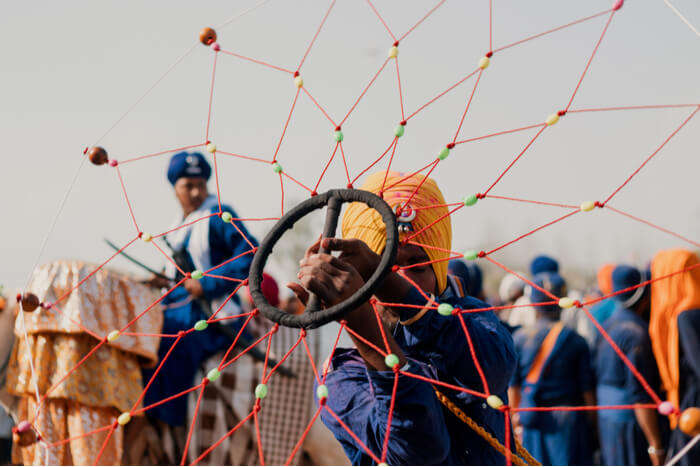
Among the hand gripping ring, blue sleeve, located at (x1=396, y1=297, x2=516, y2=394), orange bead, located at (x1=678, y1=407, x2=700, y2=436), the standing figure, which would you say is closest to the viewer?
orange bead, located at (x1=678, y1=407, x2=700, y2=436)

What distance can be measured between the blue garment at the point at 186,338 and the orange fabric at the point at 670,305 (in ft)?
9.90

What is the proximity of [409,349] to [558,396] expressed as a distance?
155 inches

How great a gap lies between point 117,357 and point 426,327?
122 inches

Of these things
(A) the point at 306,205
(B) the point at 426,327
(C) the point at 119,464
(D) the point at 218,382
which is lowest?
(C) the point at 119,464

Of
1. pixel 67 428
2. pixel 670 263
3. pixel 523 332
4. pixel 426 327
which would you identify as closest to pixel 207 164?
pixel 67 428

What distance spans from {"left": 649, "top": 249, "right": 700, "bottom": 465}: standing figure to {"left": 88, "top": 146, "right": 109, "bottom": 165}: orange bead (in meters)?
3.89

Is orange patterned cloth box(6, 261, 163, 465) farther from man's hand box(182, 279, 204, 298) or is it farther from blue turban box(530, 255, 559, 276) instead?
blue turban box(530, 255, 559, 276)

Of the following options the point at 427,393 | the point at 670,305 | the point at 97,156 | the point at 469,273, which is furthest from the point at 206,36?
the point at 670,305

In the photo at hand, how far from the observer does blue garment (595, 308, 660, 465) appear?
214 inches

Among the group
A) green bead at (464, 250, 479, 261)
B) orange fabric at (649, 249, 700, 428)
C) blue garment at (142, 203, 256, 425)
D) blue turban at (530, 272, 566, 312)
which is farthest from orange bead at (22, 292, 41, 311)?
blue turban at (530, 272, 566, 312)

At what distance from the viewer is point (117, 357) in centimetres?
467

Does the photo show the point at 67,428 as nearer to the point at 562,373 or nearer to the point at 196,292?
the point at 196,292

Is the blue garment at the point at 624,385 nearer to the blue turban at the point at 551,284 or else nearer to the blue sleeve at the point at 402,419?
the blue turban at the point at 551,284

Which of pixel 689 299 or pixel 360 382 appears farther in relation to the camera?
pixel 689 299
